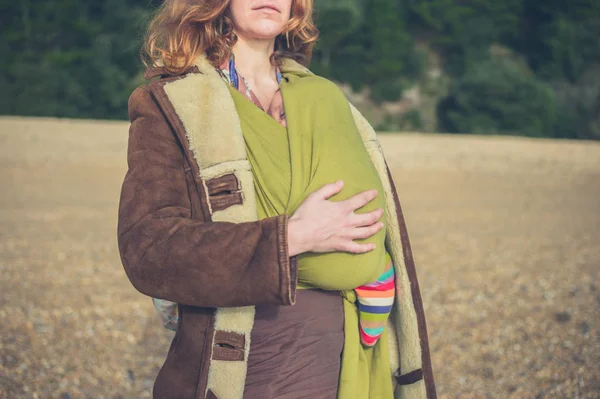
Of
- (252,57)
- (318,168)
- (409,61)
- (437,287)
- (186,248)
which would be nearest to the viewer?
(186,248)

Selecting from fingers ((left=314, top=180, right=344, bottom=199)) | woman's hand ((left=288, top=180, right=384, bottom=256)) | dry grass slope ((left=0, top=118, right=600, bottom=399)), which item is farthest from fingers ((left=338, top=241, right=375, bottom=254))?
dry grass slope ((left=0, top=118, right=600, bottom=399))

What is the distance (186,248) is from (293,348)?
1.39ft

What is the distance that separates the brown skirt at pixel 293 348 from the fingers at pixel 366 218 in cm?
26

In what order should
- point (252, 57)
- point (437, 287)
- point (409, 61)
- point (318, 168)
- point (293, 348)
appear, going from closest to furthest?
1. point (318, 168)
2. point (293, 348)
3. point (252, 57)
4. point (437, 287)
5. point (409, 61)

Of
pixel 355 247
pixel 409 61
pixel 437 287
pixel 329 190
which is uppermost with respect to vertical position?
pixel 329 190

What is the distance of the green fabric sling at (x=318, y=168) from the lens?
1.61 metres

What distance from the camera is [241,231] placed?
1.50 metres

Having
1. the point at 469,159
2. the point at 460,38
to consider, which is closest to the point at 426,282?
the point at 469,159

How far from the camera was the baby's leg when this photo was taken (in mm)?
1767

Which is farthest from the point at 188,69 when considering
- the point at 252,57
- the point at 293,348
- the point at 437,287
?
the point at 437,287

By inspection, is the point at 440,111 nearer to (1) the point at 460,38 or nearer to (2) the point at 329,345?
(1) the point at 460,38

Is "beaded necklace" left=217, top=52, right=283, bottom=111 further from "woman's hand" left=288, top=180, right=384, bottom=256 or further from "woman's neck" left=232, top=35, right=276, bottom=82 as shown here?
"woman's hand" left=288, top=180, right=384, bottom=256

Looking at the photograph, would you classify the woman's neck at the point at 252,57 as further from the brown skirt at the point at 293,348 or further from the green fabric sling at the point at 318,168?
the brown skirt at the point at 293,348

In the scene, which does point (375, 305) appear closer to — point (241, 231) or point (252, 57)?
point (241, 231)
